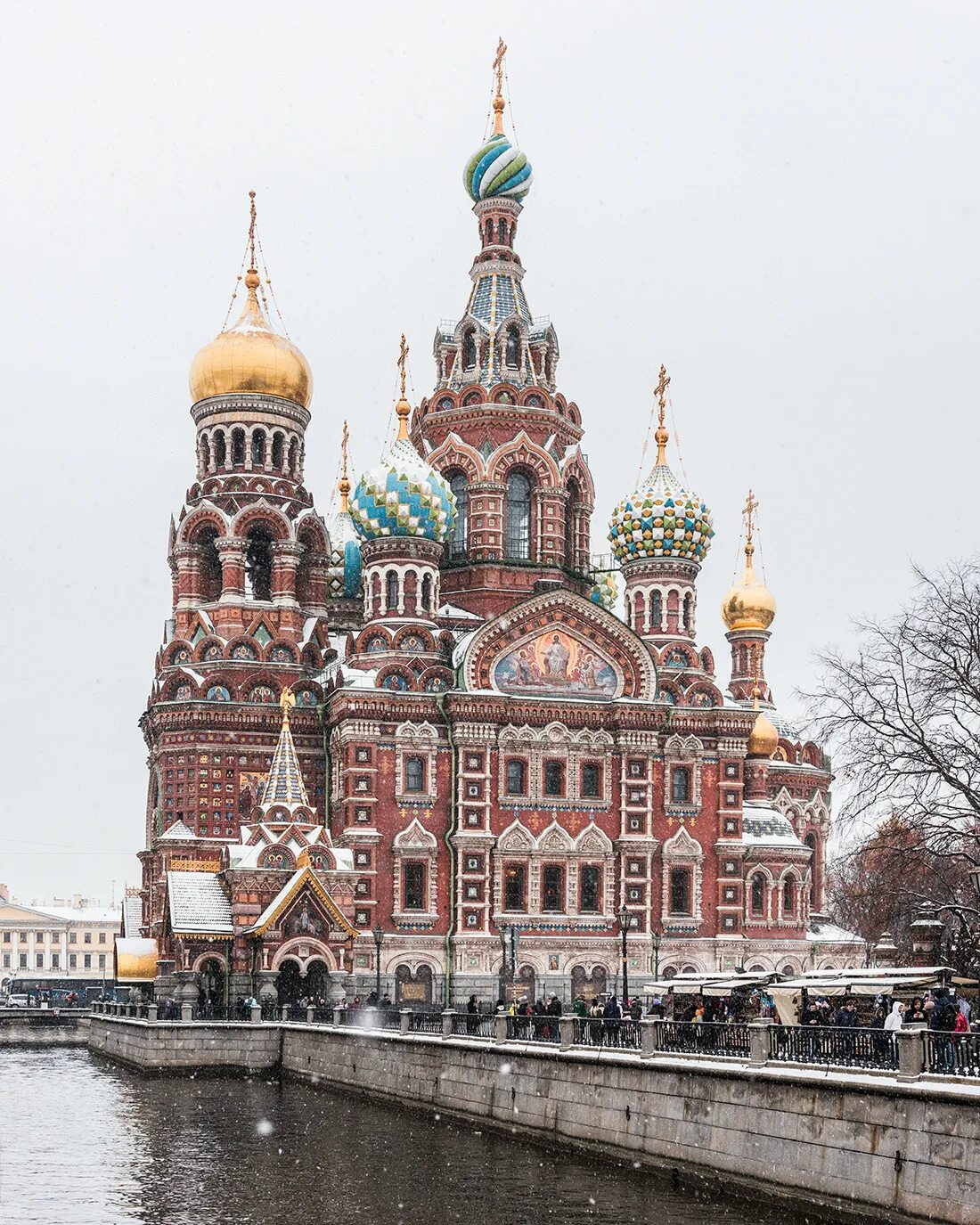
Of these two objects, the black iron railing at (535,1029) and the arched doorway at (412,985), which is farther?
the arched doorway at (412,985)

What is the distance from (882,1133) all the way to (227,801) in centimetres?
3371

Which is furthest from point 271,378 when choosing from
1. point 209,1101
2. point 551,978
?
point 209,1101

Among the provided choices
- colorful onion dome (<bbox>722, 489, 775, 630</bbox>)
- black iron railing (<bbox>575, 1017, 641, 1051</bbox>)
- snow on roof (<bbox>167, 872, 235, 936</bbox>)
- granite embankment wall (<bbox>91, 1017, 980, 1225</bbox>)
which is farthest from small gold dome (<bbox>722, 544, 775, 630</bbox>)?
black iron railing (<bbox>575, 1017, 641, 1051</bbox>)

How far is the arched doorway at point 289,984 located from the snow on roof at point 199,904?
1.70 metres

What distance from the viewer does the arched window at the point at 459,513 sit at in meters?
54.3

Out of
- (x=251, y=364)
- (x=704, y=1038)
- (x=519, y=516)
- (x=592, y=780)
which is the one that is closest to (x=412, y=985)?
(x=592, y=780)

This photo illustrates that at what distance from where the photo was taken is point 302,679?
167ft

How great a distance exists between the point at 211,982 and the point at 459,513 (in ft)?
55.4

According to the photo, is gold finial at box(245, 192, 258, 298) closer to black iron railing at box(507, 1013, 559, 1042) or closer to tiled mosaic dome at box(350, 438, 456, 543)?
tiled mosaic dome at box(350, 438, 456, 543)

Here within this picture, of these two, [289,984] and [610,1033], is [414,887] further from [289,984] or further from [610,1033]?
[610,1033]

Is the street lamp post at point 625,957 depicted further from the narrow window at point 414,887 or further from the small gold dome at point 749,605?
the small gold dome at point 749,605

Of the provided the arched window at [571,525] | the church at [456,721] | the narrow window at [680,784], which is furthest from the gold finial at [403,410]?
the narrow window at [680,784]

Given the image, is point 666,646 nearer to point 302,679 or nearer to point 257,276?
point 302,679

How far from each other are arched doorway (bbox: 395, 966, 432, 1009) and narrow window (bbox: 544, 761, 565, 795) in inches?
238
